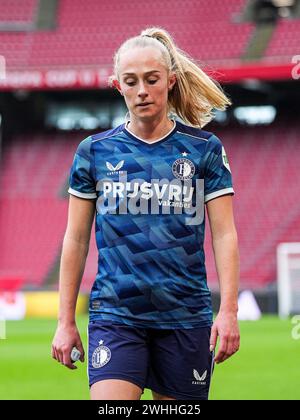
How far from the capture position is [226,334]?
11.7ft

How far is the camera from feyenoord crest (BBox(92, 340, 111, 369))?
3669mm

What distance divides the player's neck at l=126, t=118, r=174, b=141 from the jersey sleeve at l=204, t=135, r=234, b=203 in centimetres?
19

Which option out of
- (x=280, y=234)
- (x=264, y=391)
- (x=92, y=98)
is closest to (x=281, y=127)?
(x=280, y=234)

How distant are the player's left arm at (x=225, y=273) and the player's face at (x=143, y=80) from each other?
1.53 feet

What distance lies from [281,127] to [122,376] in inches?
854

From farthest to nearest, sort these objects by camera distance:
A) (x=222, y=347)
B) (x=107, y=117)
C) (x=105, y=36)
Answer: (x=105, y=36)
(x=107, y=117)
(x=222, y=347)

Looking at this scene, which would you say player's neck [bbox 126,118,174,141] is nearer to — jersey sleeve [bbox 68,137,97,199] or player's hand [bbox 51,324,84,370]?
jersey sleeve [bbox 68,137,97,199]

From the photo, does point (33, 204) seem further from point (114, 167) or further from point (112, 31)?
point (114, 167)

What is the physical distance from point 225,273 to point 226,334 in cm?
25

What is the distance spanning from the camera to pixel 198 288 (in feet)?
12.4

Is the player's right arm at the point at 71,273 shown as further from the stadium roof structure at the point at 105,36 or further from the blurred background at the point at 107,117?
the stadium roof structure at the point at 105,36

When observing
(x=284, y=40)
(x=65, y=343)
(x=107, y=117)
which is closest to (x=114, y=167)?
(x=65, y=343)

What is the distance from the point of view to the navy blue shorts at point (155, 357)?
365 cm
